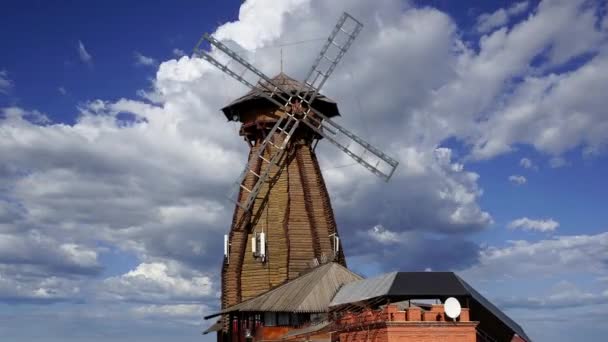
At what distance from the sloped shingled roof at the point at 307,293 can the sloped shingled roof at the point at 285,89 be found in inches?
651

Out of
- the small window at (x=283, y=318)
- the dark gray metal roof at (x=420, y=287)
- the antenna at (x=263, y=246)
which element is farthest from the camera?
the antenna at (x=263, y=246)

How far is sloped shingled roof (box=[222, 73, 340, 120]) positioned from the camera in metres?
59.9

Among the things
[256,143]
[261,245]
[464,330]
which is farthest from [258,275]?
[464,330]

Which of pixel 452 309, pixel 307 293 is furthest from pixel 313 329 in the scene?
pixel 452 309

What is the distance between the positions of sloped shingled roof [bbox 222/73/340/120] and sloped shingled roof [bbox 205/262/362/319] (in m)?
16.5

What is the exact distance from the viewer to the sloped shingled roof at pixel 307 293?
4512cm

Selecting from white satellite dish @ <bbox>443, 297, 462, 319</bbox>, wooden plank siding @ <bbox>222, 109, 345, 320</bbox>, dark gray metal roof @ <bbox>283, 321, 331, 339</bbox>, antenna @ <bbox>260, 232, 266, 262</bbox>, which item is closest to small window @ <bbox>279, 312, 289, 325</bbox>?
wooden plank siding @ <bbox>222, 109, 345, 320</bbox>

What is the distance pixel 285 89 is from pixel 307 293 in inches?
792

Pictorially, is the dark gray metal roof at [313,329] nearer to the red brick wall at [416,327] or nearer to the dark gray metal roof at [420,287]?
the dark gray metal roof at [420,287]

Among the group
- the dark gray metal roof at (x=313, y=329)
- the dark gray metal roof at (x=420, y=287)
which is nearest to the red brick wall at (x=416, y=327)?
the dark gray metal roof at (x=420, y=287)

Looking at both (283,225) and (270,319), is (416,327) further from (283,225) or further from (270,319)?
(283,225)

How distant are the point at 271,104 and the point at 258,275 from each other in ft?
46.3

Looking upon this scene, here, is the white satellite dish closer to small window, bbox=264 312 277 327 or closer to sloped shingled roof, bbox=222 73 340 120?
small window, bbox=264 312 277 327

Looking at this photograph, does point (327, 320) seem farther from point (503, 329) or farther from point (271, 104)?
point (271, 104)
